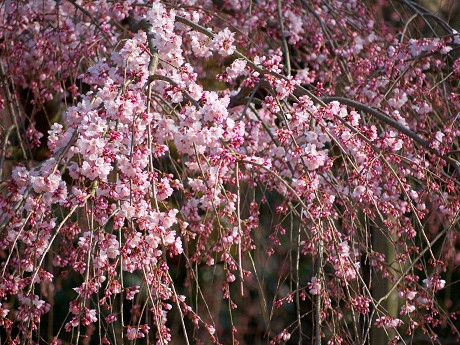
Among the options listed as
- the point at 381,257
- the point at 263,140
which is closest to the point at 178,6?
the point at 263,140

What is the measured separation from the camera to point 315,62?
3.97 m

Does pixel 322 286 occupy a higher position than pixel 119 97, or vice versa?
pixel 119 97

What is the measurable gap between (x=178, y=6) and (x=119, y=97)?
1207mm

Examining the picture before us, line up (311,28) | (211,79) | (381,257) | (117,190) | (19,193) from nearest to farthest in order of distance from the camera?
(117,190) < (19,193) < (381,257) < (311,28) < (211,79)

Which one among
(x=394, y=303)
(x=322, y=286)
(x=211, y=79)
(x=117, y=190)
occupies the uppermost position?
(x=117, y=190)

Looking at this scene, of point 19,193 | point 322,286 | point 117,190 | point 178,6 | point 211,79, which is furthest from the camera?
point 211,79

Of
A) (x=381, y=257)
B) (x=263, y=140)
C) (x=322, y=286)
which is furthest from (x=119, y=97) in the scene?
(x=263, y=140)

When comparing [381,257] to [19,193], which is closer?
[19,193]

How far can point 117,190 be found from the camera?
6.31ft

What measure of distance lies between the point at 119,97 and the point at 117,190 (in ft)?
0.74

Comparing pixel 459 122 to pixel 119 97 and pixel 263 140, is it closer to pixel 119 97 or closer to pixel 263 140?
pixel 263 140

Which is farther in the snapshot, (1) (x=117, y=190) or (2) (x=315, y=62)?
(2) (x=315, y=62)

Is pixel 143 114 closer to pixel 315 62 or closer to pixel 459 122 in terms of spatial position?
pixel 459 122

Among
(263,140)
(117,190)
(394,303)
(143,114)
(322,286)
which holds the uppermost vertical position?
(143,114)
